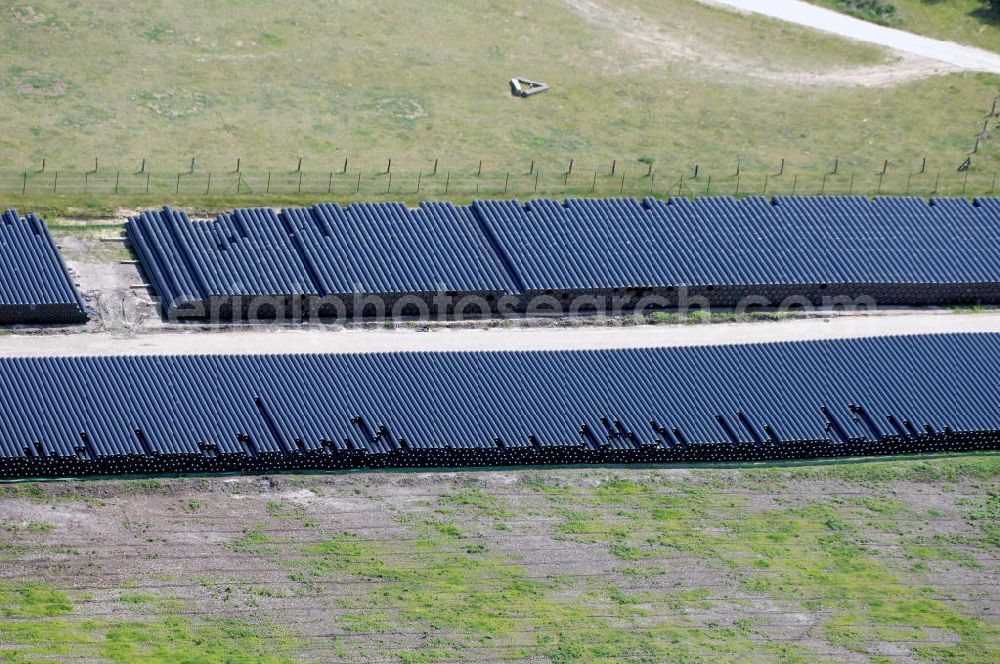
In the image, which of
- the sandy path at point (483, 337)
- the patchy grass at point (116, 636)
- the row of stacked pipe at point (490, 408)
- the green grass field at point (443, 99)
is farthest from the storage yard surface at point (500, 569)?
the green grass field at point (443, 99)

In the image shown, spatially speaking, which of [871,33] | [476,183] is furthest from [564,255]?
[871,33]

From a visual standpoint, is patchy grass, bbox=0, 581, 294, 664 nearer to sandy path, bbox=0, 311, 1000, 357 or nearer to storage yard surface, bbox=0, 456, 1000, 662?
storage yard surface, bbox=0, 456, 1000, 662

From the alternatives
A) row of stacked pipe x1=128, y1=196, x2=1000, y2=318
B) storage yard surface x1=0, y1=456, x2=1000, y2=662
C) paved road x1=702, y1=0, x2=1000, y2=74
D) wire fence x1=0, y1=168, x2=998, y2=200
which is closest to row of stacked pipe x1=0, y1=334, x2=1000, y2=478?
storage yard surface x1=0, y1=456, x2=1000, y2=662

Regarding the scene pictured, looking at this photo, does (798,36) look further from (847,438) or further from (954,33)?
(847,438)

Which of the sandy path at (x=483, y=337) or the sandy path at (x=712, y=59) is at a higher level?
the sandy path at (x=712, y=59)

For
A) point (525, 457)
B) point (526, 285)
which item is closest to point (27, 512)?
point (525, 457)

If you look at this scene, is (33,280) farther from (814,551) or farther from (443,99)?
(814,551)

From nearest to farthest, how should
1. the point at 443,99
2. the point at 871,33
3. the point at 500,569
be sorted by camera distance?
the point at 500,569 → the point at 443,99 → the point at 871,33

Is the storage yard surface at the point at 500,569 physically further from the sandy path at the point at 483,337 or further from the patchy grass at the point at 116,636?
the sandy path at the point at 483,337
